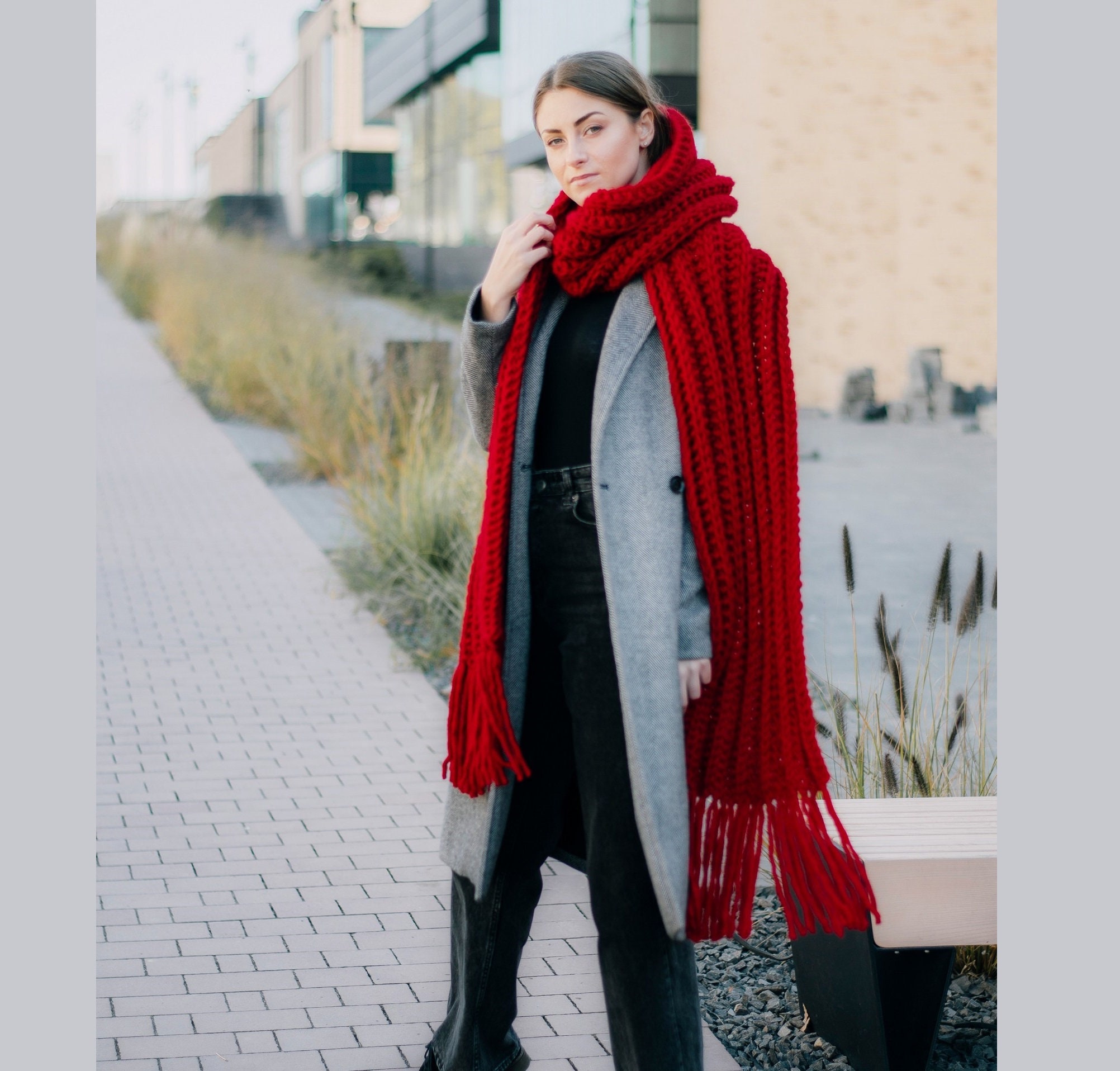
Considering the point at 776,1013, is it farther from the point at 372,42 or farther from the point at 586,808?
the point at 372,42

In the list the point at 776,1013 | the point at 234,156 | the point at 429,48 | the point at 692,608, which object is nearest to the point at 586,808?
the point at 692,608

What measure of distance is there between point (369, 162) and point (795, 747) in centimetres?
4154

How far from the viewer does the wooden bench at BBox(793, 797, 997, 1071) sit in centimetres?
282

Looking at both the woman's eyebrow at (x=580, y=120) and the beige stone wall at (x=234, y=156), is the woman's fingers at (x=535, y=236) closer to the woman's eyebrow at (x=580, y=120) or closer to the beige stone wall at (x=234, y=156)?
→ the woman's eyebrow at (x=580, y=120)

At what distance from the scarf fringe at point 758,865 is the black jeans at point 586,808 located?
9 cm

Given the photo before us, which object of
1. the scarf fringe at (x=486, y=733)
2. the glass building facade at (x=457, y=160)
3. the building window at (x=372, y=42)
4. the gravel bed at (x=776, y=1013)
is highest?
the building window at (x=372, y=42)

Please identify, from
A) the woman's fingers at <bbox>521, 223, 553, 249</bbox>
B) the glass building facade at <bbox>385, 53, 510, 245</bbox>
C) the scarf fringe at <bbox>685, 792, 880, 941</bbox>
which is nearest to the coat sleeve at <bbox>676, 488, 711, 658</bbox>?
the scarf fringe at <bbox>685, 792, 880, 941</bbox>

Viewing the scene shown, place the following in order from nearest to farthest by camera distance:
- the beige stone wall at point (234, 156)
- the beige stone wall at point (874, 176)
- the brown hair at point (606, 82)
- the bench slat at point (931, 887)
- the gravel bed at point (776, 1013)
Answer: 1. the brown hair at point (606, 82)
2. the bench slat at point (931, 887)
3. the gravel bed at point (776, 1013)
4. the beige stone wall at point (874, 176)
5. the beige stone wall at point (234, 156)

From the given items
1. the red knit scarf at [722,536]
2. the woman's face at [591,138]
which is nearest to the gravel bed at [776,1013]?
the red knit scarf at [722,536]

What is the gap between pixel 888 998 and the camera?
2.96m

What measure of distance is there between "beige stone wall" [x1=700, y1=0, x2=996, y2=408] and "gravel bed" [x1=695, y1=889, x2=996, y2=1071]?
46.6 feet

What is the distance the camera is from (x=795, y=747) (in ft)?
8.27

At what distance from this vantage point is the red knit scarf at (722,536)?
2.47 metres

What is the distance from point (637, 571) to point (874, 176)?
1629 cm
